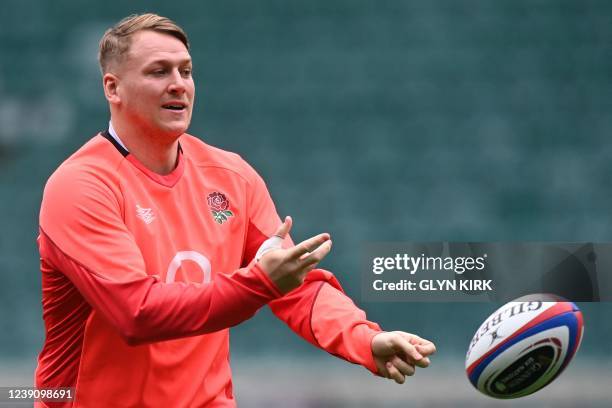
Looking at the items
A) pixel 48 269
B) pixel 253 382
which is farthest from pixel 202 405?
pixel 253 382

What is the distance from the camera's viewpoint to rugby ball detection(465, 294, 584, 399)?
312 cm

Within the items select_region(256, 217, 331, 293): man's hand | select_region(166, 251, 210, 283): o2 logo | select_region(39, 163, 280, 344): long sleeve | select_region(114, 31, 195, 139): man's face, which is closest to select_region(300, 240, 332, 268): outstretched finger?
select_region(256, 217, 331, 293): man's hand

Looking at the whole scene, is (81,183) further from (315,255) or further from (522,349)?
(522,349)

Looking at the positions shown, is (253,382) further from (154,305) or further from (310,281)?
(154,305)

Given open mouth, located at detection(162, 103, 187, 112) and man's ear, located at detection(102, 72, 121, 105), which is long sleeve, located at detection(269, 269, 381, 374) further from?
man's ear, located at detection(102, 72, 121, 105)

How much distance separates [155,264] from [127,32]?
67 cm

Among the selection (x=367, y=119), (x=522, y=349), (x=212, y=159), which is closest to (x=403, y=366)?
(x=522, y=349)

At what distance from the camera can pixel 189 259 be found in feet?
9.47

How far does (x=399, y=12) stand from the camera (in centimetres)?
736

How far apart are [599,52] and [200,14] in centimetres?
283

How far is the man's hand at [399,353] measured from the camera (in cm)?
265

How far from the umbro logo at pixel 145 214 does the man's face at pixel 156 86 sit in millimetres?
227

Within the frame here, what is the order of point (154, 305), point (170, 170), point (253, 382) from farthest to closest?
1. point (253, 382)
2. point (170, 170)
3. point (154, 305)

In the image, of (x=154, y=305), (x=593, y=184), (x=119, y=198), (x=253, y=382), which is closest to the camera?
(x=154, y=305)
